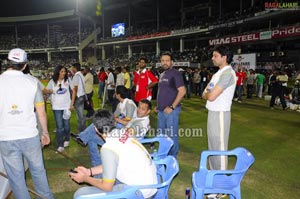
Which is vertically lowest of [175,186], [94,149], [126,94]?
[175,186]

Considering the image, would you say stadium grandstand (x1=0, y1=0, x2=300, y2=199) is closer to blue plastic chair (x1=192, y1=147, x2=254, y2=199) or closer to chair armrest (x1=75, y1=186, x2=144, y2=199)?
blue plastic chair (x1=192, y1=147, x2=254, y2=199)

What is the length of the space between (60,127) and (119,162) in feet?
12.2

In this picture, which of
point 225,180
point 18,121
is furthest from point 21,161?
point 225,180

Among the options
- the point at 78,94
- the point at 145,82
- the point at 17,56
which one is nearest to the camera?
the point at 17,56

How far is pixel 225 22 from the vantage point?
2839cm

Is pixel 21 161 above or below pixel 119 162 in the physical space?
below

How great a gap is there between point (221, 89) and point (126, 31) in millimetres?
44372

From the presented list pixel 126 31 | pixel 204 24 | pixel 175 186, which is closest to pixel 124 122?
pixel 175 186

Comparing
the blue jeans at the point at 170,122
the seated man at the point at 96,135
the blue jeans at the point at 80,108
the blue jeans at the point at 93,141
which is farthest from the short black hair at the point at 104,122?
the blue jeans at the point at 80,108

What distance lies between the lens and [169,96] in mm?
4605

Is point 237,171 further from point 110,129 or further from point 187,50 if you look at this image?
point 187,50

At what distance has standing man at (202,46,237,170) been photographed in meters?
3.39

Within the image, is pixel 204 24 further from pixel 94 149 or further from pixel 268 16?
pixel 94 149

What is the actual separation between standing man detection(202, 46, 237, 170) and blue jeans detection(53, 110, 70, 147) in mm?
3277
